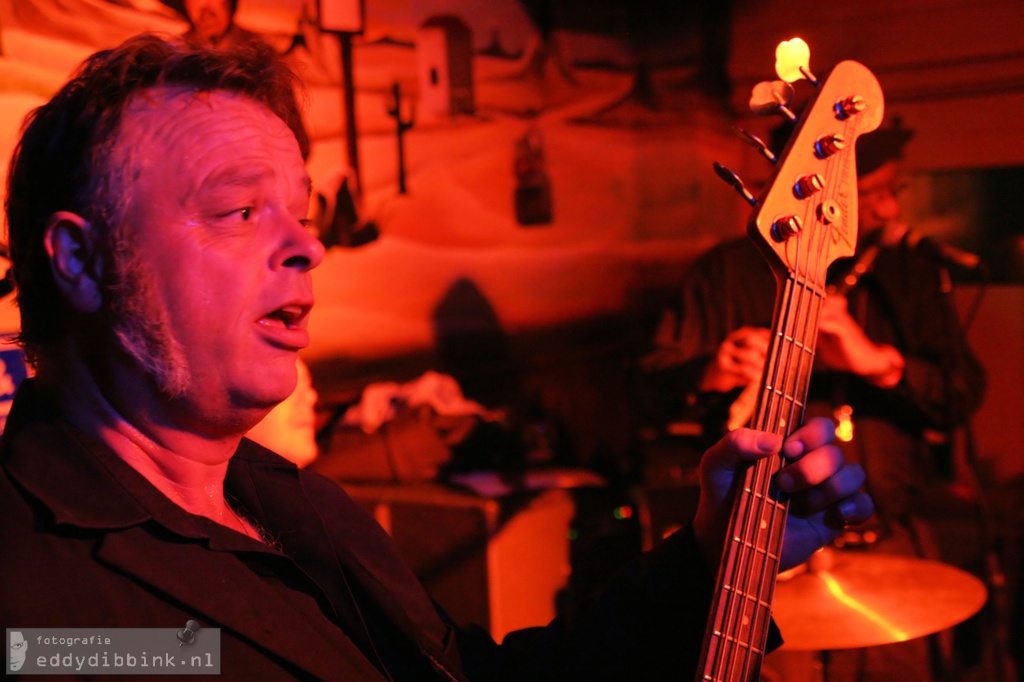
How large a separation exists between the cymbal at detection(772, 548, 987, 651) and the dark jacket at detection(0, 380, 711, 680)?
66 centimetres

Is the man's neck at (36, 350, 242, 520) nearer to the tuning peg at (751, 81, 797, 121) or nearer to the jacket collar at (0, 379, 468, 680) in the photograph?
the jacket collar at (0, 379, 468, 680)

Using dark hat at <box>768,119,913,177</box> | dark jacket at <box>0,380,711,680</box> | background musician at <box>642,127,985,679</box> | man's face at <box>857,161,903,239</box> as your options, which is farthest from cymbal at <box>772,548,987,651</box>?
dark hat at <box>768,119,913,177</box>

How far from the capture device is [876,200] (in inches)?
120

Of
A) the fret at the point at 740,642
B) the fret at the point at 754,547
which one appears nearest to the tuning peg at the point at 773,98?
the fret at the point at 754,547

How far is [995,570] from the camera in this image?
2.94m

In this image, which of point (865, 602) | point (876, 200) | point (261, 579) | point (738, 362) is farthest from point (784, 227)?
point (876, 200)

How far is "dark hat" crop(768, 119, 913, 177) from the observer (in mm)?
3004

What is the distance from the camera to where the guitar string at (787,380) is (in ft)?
3.64

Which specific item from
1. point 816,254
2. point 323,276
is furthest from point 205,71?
point 323,276

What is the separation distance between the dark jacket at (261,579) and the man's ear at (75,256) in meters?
0.15

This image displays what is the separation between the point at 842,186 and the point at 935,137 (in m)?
2.37

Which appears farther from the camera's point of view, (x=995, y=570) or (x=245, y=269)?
(x=995, y=570)

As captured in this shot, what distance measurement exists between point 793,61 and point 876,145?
208cm

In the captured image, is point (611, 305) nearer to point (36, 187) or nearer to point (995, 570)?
point (995, 570)
